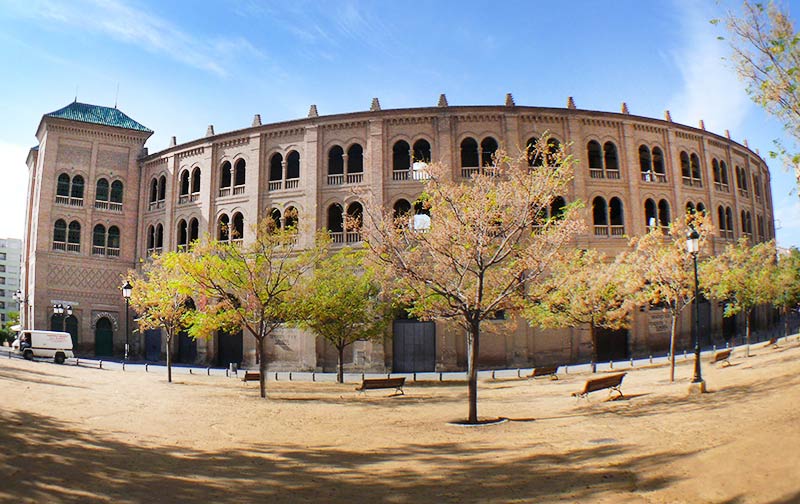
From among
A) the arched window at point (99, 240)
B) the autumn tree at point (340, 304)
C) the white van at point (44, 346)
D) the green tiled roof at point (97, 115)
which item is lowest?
the white van at point (44, 346)

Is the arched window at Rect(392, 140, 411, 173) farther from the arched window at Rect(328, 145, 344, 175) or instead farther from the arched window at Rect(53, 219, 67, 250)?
the arched window at Rect(53, 219, 67, 250)

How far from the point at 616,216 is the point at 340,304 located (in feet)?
62.8

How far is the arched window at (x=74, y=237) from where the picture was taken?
35125 millimetres

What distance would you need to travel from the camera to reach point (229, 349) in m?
32.6

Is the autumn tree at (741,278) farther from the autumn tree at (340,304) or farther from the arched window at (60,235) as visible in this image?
the arched window at (60,235)

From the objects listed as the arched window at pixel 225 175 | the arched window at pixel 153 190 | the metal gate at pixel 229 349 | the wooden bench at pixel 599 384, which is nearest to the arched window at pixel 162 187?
the arched window at pixel 153 190

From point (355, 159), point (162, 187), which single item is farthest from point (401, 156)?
point (162, 187)

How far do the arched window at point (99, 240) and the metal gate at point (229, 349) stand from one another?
10.5 meters

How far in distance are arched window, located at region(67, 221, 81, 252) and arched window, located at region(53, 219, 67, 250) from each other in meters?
0.24

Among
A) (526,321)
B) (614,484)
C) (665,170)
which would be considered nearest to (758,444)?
(614,484)

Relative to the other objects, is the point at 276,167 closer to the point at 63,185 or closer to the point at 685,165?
the point at 63,185

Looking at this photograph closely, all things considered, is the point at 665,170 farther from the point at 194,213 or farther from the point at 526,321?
the point at 194,213

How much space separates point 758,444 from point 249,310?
52.4ft

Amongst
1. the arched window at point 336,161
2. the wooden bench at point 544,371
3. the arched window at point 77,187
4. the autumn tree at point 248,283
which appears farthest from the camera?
the arched window at point 77,187
